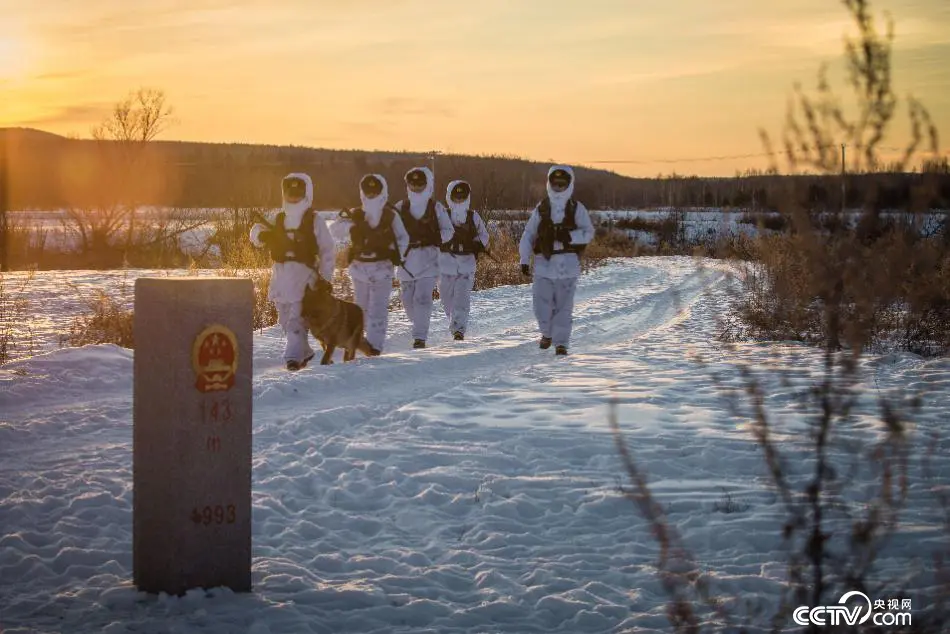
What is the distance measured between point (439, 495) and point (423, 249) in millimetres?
7146

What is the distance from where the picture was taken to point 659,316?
52.6ft

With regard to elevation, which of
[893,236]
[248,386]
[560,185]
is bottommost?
[248,386]

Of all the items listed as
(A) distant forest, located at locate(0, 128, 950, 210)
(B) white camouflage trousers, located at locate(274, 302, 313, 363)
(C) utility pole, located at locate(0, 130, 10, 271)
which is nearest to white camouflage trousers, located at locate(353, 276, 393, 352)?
(B) white camouflage trousers, located at locate(274, 302, 313, 363)

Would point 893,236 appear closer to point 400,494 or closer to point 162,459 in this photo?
point 162,459

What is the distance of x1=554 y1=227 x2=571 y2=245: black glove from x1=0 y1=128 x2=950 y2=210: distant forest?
2.25m

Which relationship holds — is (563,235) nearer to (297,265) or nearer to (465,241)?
(465,241)

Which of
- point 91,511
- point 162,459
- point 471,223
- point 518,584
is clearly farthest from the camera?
point 471,223

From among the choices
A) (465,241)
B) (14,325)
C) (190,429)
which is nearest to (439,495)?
(190,429)

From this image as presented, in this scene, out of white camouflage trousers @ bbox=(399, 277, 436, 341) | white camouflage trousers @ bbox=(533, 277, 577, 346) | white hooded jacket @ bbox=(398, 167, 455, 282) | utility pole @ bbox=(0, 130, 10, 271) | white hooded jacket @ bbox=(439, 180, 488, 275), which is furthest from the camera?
utility pole @ bbox=(0, 130, 10, 271)

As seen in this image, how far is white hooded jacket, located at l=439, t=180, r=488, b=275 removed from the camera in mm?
13281

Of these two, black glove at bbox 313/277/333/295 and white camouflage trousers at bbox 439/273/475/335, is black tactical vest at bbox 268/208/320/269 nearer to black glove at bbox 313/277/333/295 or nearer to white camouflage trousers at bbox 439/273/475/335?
black glove at bbox 313/277/333/295

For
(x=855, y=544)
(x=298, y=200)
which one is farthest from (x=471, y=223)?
(x=855, y=544)

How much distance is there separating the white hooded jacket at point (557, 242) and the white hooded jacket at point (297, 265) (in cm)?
273

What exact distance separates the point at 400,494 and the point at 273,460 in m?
1.16
